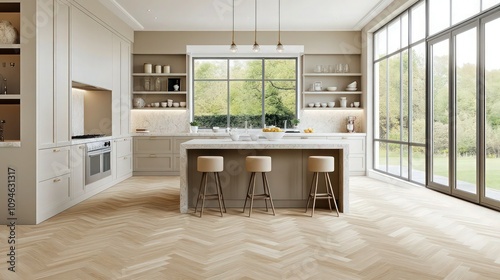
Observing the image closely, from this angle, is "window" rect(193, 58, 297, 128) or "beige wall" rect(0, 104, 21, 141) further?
"window" rect(193, 58, 297, 128)

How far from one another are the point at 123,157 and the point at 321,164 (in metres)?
4.58

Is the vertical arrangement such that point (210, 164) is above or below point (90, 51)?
below

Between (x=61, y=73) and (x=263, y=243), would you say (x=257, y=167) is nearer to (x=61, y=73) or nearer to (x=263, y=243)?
(x=263, y=243)

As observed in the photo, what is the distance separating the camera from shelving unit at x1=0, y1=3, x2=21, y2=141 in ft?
14.3

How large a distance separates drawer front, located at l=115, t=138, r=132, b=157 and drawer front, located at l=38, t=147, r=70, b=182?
85.2 inches

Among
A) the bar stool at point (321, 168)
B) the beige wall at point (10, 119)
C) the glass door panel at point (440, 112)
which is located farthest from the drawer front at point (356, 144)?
the beige wall at point (10, 119)

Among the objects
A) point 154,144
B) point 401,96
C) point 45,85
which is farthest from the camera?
point 154,144

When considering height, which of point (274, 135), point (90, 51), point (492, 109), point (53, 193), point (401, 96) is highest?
point (90, 51)

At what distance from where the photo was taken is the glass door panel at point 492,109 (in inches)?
181

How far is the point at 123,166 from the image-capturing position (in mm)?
7422

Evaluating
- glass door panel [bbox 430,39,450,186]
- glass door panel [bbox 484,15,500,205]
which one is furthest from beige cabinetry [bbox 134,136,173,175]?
glass door panel [bbox 484,15,500,205]

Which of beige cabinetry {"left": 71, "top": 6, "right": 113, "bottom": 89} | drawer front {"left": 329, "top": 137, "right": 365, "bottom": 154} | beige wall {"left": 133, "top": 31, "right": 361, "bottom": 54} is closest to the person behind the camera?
beige cabinetry {"left": 71, "top": 6, "right": 113, "bottom": 89}

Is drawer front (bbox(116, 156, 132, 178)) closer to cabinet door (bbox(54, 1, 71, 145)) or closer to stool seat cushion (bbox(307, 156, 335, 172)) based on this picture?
cabinet door (bbox(54, 1, 71, 145))

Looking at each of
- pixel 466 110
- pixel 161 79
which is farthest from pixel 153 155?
pixel 466 110
